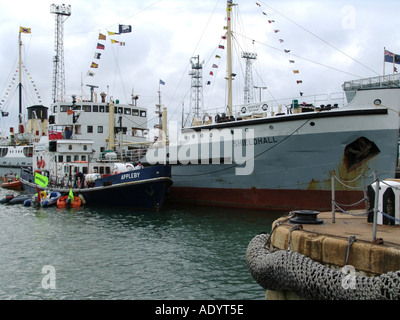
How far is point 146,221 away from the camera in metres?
16.8

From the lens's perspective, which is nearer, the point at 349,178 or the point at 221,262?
the point at 221,262

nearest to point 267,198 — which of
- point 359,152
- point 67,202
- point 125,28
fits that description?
point 359,152

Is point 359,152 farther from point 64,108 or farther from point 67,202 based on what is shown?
point 64,108

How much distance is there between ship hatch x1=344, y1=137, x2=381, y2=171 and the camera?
1633 cm

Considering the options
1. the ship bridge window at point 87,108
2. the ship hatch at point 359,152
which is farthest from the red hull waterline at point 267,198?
the ship bridge window at point 87,108

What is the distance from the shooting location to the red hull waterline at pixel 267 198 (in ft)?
54.8

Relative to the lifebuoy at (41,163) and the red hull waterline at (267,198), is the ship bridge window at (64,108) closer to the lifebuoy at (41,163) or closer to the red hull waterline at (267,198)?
the lifebuoy at (41,163)

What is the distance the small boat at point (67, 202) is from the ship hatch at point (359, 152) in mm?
14863

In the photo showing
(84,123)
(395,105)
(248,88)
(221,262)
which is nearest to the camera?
(221,262)

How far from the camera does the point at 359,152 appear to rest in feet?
54.1

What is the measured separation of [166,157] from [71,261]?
13.0m

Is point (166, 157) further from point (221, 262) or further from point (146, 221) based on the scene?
point (221, 262)
